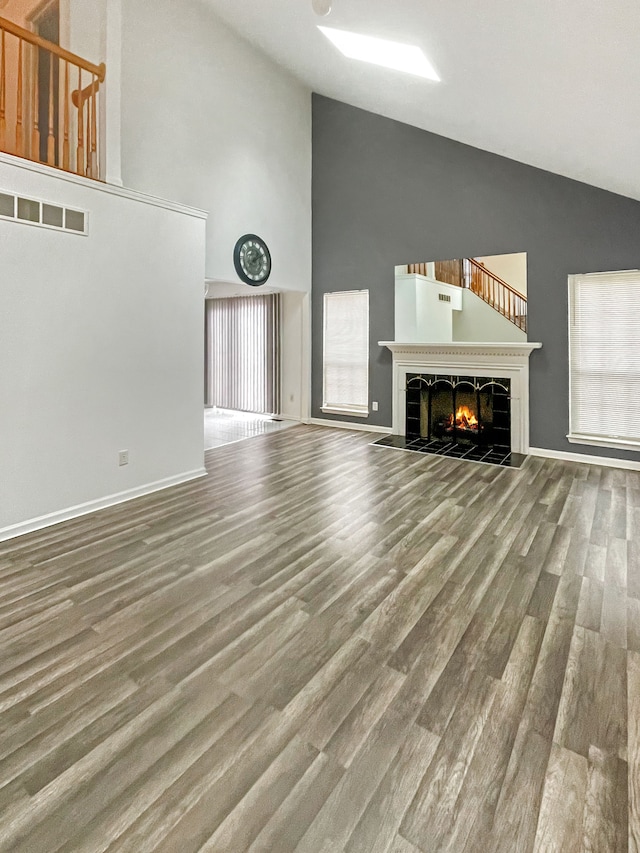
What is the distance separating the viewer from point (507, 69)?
127 inches

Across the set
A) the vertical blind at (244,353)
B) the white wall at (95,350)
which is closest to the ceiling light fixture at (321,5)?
the white wall at (95,350)

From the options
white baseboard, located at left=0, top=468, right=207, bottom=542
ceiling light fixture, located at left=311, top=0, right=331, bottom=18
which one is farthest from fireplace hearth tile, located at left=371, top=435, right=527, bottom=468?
ceiling light fixture, located at left=311, top=0, right=331, bottom=18

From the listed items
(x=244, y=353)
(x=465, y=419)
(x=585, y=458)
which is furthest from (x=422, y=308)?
(x=244, y=353)

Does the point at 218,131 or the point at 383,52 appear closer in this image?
the point at 383,52

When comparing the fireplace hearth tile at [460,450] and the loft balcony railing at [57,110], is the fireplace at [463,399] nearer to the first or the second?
the fireplace hearth tile at [460,450]

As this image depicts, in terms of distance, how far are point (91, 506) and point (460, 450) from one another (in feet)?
13.8

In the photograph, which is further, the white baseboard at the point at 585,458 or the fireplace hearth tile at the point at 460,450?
the fireplace hearth tile at the point at 460,450

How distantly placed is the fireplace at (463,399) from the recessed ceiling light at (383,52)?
117 inches

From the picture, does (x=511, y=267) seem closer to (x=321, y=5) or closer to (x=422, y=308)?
(x=422, y=308)

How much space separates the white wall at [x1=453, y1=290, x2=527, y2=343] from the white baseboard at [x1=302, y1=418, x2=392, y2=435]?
5.69 feet

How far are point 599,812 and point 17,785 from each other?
172 cm

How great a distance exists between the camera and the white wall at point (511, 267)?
5719 millimetres

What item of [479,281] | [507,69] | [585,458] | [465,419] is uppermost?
[507,69]

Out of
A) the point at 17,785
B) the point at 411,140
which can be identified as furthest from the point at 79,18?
the point at 17,785
